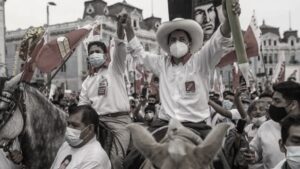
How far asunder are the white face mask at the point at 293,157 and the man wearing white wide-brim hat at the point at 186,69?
1.12 metres

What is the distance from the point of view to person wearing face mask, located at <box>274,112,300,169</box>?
12.4 ft

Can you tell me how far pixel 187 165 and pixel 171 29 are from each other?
6.69 ft

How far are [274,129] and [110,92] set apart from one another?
2.03 metres

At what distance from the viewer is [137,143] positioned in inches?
135

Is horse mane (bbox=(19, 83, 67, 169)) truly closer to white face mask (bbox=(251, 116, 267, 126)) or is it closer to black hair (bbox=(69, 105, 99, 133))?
black hair (bbox=(69, 105, 99, 133))

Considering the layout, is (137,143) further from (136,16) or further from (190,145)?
(136,16)

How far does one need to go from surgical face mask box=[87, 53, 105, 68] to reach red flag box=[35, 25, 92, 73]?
164 centimetres

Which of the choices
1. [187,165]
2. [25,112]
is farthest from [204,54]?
[25,112]

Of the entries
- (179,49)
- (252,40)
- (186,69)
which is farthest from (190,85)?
(252,40)

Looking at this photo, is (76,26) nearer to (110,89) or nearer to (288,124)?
(110,89)

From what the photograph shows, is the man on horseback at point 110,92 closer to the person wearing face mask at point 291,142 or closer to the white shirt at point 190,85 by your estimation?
the white shirt at point 190,85

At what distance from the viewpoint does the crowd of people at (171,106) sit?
4629 millimetres

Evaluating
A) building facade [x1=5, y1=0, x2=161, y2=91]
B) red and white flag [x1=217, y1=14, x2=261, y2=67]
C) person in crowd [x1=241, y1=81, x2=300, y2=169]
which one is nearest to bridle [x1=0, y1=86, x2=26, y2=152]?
person in crowd [x1=241, y1=81, x2=300, y2=169]

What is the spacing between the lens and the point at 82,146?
5199 mm
